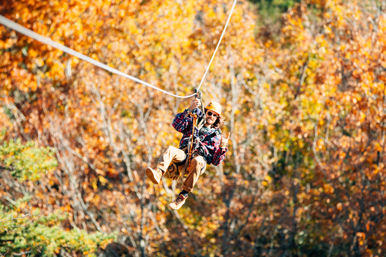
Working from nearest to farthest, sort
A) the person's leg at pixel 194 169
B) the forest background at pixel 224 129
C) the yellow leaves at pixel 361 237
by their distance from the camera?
the person's leg at pixel 194 169 → the yellow leaves at pixel 361 237 → the forest background at pixel 224 129

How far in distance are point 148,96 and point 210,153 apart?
7.20 meters

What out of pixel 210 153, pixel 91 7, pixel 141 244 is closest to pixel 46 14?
pixel 91 7

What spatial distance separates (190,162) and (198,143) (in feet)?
0.84

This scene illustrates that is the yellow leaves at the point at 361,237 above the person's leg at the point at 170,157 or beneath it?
above

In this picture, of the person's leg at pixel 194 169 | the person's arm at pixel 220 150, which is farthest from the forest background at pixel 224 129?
the person's arm at pixel 220 150

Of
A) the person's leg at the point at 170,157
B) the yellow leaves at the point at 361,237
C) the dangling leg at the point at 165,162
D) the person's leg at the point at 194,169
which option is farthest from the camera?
the yellow leaves at the point at 361,237

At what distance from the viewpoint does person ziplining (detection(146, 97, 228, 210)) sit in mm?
5027

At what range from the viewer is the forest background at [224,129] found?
430 inches

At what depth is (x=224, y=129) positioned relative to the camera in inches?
512

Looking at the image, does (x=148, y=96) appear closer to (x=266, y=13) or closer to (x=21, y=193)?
(x=21, y=193)

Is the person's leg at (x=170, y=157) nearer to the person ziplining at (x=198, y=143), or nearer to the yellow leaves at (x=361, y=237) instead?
the person ziplining at (x=198, y=143)

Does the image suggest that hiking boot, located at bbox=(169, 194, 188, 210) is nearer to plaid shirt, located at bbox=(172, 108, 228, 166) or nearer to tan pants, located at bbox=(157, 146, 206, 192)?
tan pants, located at bbox=(157, 146, 206, 192)

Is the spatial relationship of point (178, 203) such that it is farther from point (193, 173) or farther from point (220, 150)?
point (220, 150)

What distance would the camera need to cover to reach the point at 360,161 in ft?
36.2
